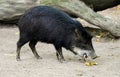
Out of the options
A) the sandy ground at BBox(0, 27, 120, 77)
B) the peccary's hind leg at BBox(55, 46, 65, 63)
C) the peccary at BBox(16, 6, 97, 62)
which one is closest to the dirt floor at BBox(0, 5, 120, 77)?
the sandy ground at BBox(0, 27, 120, 77)

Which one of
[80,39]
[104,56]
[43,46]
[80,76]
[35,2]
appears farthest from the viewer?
[35,2]

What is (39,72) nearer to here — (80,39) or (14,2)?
(80,39)

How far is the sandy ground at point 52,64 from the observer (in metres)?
6.98

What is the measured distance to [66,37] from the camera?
25.8ft

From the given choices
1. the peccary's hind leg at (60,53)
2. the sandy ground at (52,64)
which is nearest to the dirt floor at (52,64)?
the sandy ground at (52,64)

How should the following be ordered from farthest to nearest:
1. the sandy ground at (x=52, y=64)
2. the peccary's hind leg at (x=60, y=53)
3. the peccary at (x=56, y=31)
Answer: the peccary's hind leg at (x=60, y=53)
the peccary at (x=56, y=31)
the sandy ground at (x=52, y=64)

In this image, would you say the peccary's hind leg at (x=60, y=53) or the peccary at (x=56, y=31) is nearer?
the peccary at (x=56, y=31)

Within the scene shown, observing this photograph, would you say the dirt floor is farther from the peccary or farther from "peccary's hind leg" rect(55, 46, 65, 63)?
the peccary

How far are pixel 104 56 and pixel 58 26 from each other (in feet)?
4.69

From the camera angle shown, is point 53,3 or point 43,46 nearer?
point 43,46

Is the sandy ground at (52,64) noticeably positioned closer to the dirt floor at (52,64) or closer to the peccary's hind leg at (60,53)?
the dirt floor at (52,64)

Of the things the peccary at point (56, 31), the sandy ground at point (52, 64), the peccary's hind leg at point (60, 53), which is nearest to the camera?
the sandy ground at point (52, 64)

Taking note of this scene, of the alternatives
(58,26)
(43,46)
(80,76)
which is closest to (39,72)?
(80,76)

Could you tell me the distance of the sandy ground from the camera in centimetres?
698
